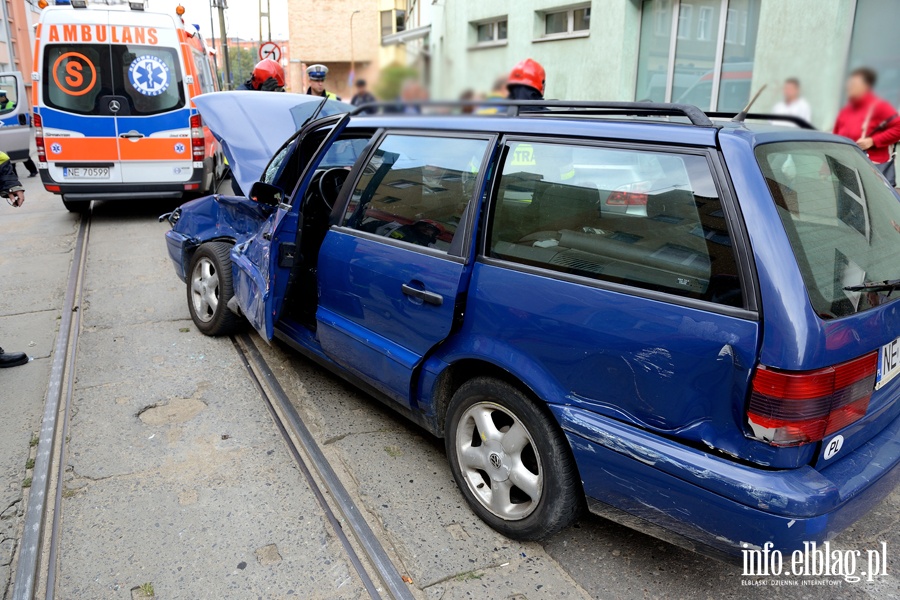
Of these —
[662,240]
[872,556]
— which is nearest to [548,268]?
[662,240]

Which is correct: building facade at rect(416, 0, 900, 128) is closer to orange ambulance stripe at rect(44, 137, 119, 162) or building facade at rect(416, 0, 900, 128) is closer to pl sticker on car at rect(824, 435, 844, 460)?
pl sticker on car at rect(824, 435, 844, 460)

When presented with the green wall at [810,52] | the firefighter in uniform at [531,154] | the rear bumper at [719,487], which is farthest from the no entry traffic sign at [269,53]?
the rear bumper at [719,487]

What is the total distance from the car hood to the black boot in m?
1.86

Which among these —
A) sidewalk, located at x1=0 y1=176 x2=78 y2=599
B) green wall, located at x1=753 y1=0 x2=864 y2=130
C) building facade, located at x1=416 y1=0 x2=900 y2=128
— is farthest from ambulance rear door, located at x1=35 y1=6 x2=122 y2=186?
green wall, located at x1=753 y1=0 x2=864 y2=130

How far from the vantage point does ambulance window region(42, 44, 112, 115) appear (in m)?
8.71

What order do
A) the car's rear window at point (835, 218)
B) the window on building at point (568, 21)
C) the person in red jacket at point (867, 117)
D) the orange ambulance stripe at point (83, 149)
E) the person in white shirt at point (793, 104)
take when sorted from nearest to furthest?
the person in red jacket at point (867, 117), the person in white shirt at point (793, 104), the car's rear window at point (835, 218), the window on building at point (568, 21), the orange ambulance stripe at point (83, 149)

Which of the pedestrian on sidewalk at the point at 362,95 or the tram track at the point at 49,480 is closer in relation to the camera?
the pedestrian on sidewalk at the point at 362,95

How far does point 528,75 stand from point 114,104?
26.5 feet

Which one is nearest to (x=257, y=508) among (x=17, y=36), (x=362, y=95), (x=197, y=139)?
(x=362, y=95)

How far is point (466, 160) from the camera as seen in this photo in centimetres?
288

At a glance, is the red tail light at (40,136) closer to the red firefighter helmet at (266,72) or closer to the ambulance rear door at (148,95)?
the ambulance rear door at (148,95)

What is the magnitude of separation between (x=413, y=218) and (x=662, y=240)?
4.13 ft

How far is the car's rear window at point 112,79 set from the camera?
8.73m

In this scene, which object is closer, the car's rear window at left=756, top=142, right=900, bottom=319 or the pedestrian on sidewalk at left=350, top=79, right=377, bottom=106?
the car's rear window at left=756, top=142, right=900, bottom=319
